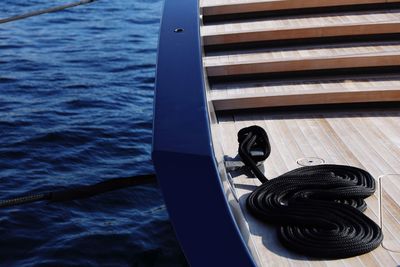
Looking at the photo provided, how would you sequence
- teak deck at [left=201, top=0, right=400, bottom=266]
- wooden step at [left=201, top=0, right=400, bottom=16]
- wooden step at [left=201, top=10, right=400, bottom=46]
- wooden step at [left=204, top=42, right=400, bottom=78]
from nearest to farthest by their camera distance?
teak deck at [left=201, top=0, right=400, bottom=266] → wooden step at [left=204, top=42, right=400, bottom=78] → wooden step at [left=201, top=10, right=400, bottom=46] → wooden step at [left=201, top=0, right=400, bottom=16]

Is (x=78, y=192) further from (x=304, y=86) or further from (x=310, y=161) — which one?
(x=304, y=86)

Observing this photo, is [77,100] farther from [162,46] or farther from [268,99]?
[162,46]

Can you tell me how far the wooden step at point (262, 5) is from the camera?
5.02 metres

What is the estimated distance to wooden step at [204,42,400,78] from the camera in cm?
439

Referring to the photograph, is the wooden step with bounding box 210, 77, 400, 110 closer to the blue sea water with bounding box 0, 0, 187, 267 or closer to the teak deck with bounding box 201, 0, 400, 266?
the teak deck with bounding box 201, 0, 400, 266

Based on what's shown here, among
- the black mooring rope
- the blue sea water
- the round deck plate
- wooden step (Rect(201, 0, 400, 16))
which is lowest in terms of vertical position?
the blue sea water

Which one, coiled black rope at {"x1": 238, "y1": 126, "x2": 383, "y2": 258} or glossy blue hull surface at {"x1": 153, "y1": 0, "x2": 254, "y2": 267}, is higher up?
glossy blue hull surface at {"x1": 153, "y1": 0, "x2": 254, "y2": 267}

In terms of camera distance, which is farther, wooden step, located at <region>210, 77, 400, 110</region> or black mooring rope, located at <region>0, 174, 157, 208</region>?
wooden step, located at <region>210, 77, 400, 110</region>

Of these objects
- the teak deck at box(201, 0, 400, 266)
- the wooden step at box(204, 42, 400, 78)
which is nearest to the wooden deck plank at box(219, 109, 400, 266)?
the teak deck at box(201, 0, 400, 266)

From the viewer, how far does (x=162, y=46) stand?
3174 millimetres

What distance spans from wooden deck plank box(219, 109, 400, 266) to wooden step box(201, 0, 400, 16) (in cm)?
115

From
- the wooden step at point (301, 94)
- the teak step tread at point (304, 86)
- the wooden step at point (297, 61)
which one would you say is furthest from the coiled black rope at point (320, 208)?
the wooden step at point (297, 61)

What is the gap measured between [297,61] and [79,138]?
8.30 feet

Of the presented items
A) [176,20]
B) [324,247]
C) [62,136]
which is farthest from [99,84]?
[324,247]
